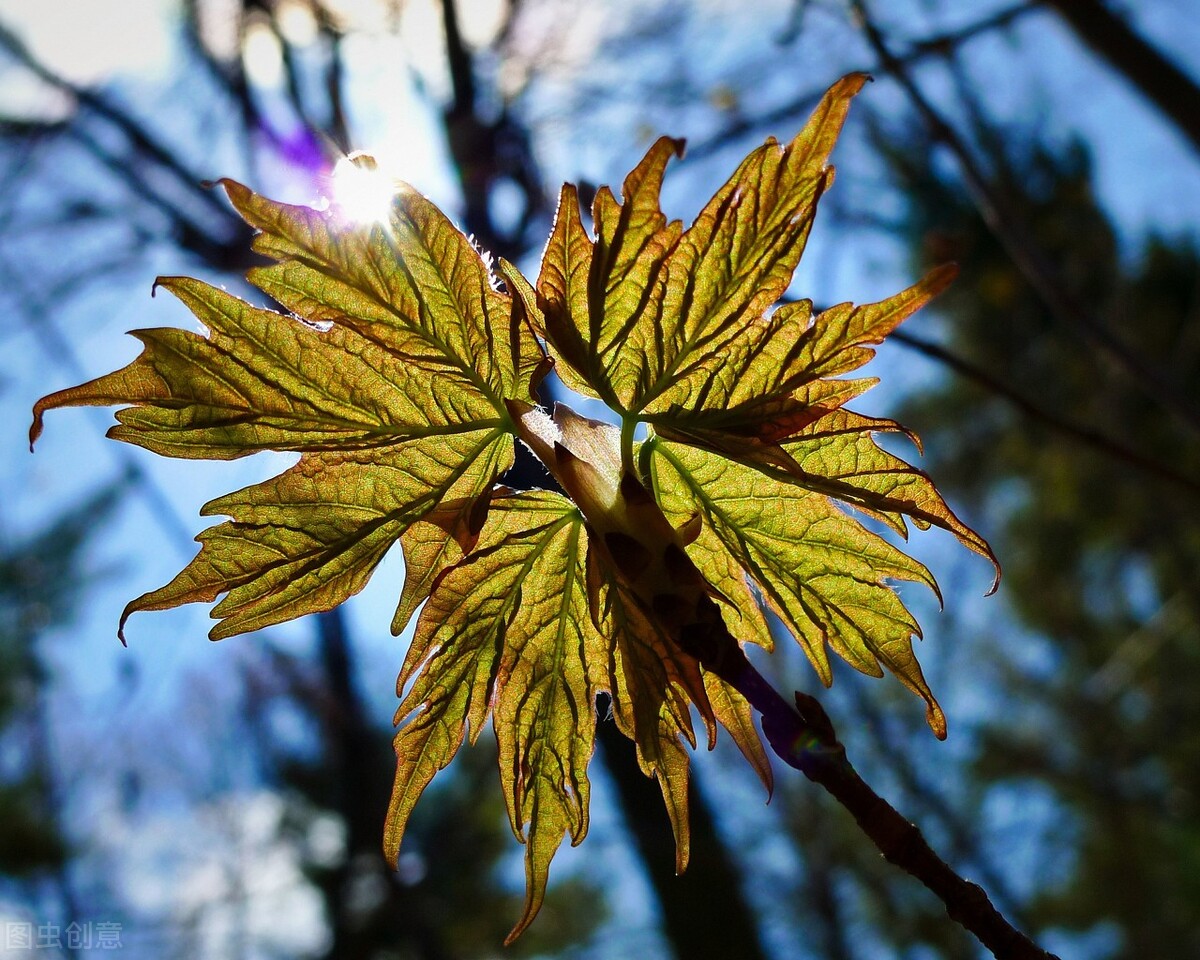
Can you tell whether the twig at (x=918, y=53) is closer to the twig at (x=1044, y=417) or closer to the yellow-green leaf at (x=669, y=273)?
the twig at (x=1044, y=417)

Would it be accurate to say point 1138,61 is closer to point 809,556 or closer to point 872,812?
point 809,556

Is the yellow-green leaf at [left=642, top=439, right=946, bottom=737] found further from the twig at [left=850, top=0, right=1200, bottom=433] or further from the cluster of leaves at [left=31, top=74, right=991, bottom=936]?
the twig at [left=850, top=0, right=1200, bottom=433]

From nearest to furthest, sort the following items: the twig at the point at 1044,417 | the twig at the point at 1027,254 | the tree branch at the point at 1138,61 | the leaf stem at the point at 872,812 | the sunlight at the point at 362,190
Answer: the leaf stem at the point at 872,812
the sunlight at the point at 362,190
the twig at the point at 1044,417
the twig at the point at 1027,254
the tree branch at the point at 1138,61

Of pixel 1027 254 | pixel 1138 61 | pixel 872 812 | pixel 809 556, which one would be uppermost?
pixel 1138 61

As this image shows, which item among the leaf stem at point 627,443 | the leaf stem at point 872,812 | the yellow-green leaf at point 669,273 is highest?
the yellow-green leaf at point 669,273

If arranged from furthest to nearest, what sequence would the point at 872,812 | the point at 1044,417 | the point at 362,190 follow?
the point at 1044,417
the point at 362,190
the point at 872,812

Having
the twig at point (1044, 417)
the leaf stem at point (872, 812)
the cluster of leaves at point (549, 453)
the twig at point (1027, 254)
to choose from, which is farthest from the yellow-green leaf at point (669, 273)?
the twig at point (1027, 254)

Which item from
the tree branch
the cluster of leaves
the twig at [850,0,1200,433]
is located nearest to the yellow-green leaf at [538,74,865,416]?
the cluster of leaves

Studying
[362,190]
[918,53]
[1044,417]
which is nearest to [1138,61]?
[918,53]
